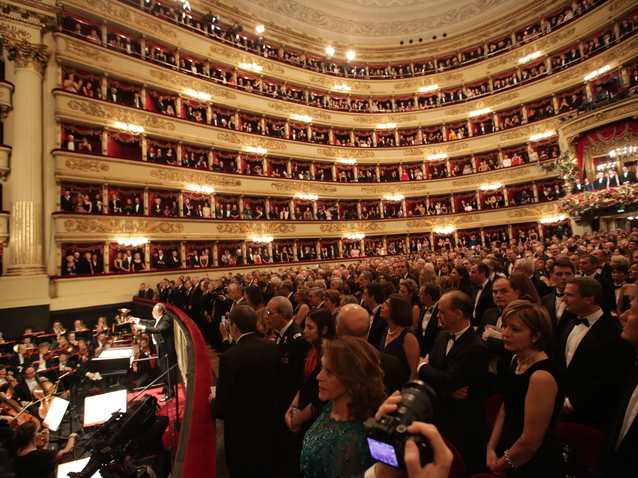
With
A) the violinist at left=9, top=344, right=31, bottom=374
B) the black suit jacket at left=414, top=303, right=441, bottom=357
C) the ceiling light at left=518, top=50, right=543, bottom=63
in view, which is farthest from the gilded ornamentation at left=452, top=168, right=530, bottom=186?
the violinist at left=9, top=344, right=31, bottom=374

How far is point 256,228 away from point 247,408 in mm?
13648

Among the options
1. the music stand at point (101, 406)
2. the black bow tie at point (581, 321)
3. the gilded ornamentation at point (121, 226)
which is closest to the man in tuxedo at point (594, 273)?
the black bow tie at point (581, 321)

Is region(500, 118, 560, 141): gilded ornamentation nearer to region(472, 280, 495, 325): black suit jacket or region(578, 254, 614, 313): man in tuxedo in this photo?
region(578, 254, 614, 313): man in tuxedo

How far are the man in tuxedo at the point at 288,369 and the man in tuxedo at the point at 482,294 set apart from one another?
2201 millimetres

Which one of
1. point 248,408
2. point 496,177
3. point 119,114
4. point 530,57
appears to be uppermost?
point 530,57

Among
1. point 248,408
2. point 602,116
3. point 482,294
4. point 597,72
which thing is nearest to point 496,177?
point 602,116

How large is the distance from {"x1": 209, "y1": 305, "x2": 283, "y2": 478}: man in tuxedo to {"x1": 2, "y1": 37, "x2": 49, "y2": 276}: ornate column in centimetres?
1099

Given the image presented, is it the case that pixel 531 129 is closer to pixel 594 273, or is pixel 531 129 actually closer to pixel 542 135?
pixel 542 135

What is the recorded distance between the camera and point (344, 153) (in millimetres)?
19344

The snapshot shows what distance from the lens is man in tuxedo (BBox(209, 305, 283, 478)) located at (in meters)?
2.12

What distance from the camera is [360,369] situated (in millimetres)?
1342

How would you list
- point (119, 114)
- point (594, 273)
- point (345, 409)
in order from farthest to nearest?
point (119, 114) < point (594, 273) < point (345, 409)

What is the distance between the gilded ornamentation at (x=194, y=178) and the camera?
1334cm

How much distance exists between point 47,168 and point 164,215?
12.4ft
